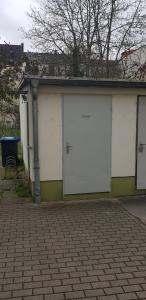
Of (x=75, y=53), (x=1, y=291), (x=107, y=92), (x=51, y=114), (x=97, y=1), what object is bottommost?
(x=1, y=291)

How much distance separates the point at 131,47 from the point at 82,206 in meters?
7.75

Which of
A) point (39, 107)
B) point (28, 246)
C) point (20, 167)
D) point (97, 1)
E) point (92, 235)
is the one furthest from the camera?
point (97, 1)

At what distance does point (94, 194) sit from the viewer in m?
7.06

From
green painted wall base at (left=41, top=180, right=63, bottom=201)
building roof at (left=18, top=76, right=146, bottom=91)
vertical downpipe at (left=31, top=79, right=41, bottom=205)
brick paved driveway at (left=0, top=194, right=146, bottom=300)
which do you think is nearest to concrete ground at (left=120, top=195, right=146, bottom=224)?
brick paved driveway at (left=0, top=194, right=146, bottom=300)

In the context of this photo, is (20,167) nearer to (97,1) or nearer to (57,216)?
(57,216)

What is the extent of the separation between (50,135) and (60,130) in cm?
22

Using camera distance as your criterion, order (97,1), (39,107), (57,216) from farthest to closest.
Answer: (97,1)
(39,107)
(57,216)

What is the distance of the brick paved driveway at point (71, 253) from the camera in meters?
3.62

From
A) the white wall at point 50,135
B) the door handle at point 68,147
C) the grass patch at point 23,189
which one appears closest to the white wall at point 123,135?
the door handle at point 68,147

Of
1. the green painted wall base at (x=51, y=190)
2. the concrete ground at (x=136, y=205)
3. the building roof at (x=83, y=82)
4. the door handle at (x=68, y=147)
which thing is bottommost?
the concrete ground at (x=136, y=205)

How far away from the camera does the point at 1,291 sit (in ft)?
11.7

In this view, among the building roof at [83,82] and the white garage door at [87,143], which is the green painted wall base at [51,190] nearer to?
the white garage door at [87,143]

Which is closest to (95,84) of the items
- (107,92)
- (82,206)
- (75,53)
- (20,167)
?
(107,92)

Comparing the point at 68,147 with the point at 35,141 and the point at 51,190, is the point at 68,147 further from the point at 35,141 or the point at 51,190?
the point at 51,190
